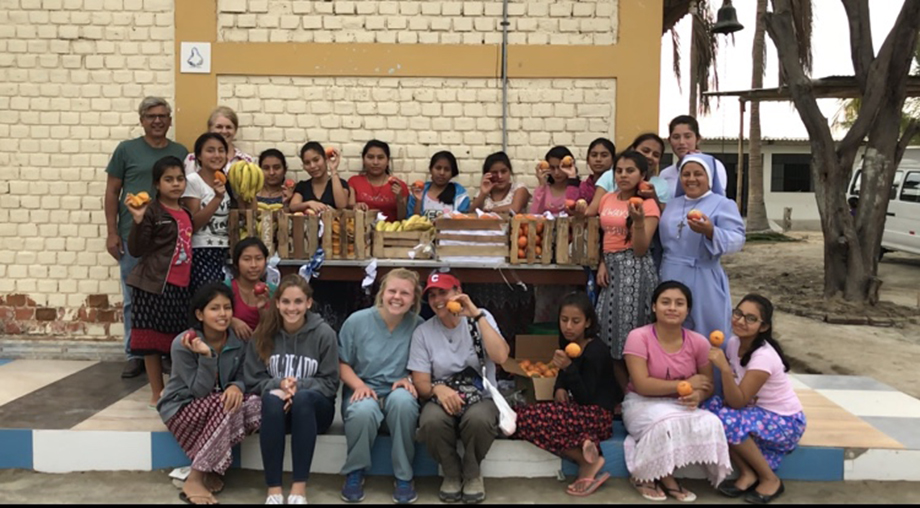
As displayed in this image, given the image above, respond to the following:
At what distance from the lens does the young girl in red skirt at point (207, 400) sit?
4.21m

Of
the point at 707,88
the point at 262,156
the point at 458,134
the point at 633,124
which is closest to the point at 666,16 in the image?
the point at 633,124

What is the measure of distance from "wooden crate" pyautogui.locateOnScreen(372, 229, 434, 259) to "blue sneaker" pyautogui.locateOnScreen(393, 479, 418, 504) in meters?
1.72

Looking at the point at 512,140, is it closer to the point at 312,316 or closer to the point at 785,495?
the point at 312,316

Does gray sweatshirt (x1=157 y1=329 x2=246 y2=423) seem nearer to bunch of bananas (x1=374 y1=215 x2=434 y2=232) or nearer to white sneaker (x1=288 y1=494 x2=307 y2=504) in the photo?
white sneaker (x1=288 y1=494 x2=307 y2=504)

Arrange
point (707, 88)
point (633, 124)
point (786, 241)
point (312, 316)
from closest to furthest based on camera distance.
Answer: point (312, 316) < point (633, 124) < point (786, 241) < point (707, 88)

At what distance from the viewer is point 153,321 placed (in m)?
5.04

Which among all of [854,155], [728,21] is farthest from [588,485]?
[854,155]

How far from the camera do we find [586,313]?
15.4 feet

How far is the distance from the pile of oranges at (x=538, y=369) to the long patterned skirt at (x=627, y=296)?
1.41 ft

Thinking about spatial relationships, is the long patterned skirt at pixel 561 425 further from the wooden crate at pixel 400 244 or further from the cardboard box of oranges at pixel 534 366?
the wooden crate at pixel 400 244

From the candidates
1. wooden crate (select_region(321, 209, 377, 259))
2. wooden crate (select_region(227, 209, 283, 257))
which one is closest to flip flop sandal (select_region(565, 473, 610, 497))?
wooden crate (select_region(321, 209, 377, 259))

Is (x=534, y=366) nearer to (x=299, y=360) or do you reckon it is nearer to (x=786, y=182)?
(x=299, y=360)

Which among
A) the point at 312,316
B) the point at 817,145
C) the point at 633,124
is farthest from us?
the point at 817,145

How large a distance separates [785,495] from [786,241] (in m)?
19.3
